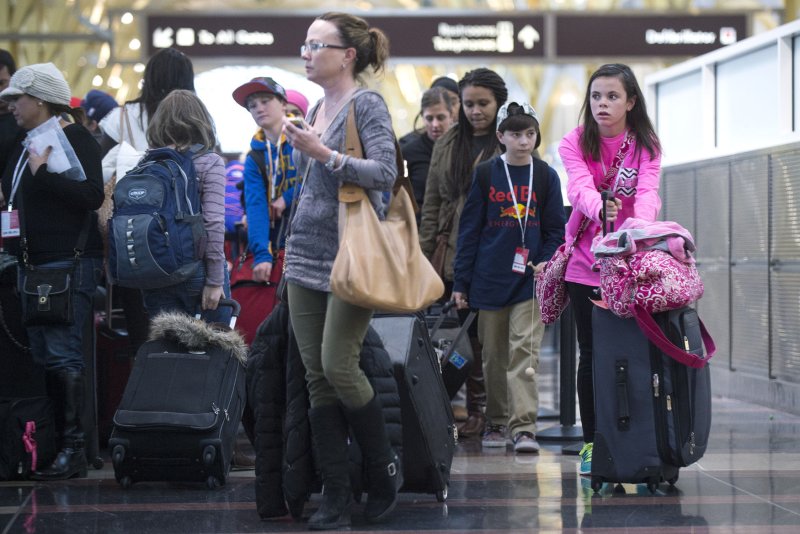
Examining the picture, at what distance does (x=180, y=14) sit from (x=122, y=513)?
25.3 feet

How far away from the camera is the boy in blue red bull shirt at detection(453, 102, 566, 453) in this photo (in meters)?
6.35

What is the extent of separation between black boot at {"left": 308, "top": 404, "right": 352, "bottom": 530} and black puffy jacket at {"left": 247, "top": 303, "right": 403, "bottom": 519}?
10 centimetres

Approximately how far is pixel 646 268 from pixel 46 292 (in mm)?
2548

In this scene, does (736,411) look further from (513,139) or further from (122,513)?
(122,513)

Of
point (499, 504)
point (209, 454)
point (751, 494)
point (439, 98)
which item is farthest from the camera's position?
point (439, 98)

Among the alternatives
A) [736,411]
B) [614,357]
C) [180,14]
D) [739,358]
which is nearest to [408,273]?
[614,357]

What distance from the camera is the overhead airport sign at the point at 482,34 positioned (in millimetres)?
11766

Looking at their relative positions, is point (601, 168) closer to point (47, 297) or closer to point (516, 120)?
point (516, 120)

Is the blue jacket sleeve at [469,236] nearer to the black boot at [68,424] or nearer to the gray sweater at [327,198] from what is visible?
the black boot at [68,424]

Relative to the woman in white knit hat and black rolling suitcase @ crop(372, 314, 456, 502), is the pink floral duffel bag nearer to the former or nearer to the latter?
black rolling suitcase @ crop(372, 314, 456, 502)

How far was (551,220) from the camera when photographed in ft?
21.3

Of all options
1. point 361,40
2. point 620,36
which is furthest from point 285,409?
point 620,36

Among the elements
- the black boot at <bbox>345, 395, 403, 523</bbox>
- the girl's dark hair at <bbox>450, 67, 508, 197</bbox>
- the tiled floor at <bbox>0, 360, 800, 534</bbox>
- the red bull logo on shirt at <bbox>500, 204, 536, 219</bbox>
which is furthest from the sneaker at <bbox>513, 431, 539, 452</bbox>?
the black boot at <bbox>345, 395, 403, 523</bbox>

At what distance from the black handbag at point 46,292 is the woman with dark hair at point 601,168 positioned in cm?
216
